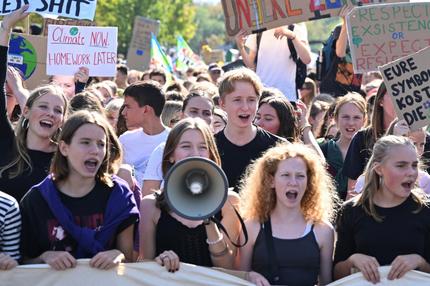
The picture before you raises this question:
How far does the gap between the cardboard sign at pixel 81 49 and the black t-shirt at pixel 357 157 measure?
3.29 m

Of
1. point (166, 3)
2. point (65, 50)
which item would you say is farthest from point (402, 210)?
point (166, 3)

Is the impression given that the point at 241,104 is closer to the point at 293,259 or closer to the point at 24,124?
the point at 24,124

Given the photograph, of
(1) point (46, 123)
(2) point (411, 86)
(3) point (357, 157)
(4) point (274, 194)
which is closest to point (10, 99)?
(1) point (46, 123)

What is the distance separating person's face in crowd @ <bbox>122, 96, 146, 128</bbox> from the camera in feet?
27.1

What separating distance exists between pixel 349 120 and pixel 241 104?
63.8 inches

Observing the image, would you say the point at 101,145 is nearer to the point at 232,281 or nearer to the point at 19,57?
the point at 232,281

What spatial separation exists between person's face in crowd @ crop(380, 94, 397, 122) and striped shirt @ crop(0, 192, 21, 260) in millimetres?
2907

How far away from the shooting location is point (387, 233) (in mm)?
5477

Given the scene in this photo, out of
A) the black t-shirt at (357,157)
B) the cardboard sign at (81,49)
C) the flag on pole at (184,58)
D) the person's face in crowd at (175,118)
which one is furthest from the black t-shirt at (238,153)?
the flag on pole at (184,58)

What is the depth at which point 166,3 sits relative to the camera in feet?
175

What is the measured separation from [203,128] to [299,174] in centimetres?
60

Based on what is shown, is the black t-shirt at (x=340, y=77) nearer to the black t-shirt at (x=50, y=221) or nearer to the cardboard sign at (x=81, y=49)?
the cardboard sign at (x=81, y=49)

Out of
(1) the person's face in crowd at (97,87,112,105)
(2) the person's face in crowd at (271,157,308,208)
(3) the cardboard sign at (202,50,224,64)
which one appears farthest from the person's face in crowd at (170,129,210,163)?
(3) the cardboard sign at (202,50,224,64)

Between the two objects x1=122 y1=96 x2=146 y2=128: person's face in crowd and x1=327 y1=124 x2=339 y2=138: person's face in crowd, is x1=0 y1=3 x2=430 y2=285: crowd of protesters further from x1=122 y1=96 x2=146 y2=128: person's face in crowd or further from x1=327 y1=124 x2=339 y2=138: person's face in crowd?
x1=327 y1=124 x2=339 y2=138: person's face in crowd
